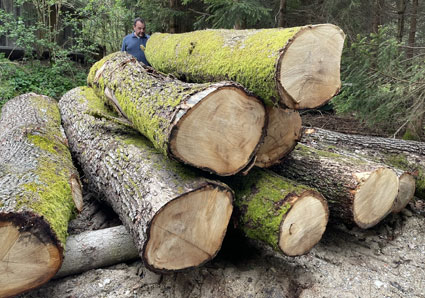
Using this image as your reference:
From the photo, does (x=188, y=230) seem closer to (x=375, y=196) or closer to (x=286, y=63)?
(x=286, y=63)

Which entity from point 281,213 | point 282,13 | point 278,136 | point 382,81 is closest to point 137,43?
point 282,13

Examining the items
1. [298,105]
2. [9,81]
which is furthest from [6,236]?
[9,81]

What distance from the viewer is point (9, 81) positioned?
302 inches

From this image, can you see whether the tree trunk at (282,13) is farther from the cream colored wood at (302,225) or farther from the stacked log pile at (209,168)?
the cream colored wood at (302,225)

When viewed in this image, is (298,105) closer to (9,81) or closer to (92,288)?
(92,288)

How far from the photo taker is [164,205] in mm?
2344

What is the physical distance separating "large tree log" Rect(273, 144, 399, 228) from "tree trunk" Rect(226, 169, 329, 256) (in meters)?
0.30

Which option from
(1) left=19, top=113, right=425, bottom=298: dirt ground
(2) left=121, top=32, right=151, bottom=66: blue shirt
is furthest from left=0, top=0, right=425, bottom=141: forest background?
(1) left=19, top=113, right=425, bottom=298: dirt ground

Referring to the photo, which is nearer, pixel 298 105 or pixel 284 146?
pixel 298 105

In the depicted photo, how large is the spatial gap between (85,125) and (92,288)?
2.04 metres

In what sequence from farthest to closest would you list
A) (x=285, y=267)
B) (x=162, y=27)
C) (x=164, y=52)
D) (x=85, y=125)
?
(x=162, y=27) → (x=164, y=52) → (x=85, y=125) → (x=285, y=267)

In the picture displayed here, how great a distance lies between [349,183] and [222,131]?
1.38m

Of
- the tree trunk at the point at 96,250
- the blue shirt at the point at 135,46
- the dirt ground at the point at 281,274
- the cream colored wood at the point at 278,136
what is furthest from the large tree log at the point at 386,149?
the blue shirt at the point at 135,46

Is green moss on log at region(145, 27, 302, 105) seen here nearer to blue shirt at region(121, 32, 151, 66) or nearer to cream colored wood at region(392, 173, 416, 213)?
blue shirt at region(121, 32, 151, 66)
